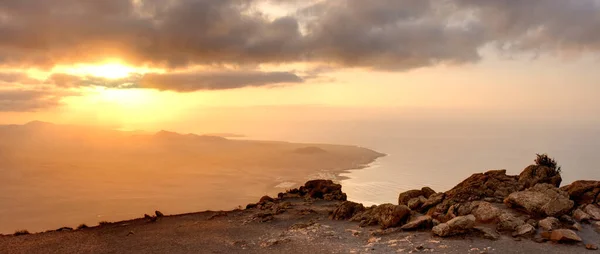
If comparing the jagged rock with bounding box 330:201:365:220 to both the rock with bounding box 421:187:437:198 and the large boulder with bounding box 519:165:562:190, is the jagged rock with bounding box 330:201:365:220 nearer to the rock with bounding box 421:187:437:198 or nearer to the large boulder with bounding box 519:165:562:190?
the rock with bounding box 421:187:437:198

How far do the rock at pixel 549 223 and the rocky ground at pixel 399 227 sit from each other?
4 centimetres

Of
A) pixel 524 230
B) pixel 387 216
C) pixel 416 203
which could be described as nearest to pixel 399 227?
pixel 387 216

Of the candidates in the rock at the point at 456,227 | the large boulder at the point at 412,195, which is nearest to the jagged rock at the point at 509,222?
the rock at the point at 456,227

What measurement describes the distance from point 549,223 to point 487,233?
13.3 ft

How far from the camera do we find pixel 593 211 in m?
27.1

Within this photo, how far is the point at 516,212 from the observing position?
93.3 feet

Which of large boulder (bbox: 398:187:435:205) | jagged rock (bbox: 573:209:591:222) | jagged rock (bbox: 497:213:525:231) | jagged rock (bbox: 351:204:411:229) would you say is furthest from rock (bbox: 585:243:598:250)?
large boulder (bbox: 398:187:435:205)

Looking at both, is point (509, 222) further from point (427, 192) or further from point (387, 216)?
point (427, 192)

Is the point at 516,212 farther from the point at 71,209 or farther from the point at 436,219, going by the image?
the point at 71,209

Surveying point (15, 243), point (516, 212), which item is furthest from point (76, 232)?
point (516, 212)

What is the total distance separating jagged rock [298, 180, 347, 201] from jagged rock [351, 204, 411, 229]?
11.0 metres

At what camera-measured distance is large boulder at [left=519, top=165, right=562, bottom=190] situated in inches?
1283

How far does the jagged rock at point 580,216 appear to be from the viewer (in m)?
26.4

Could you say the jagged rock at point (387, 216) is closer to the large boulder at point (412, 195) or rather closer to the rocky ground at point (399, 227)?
the rocky ground at point (399, 227)
